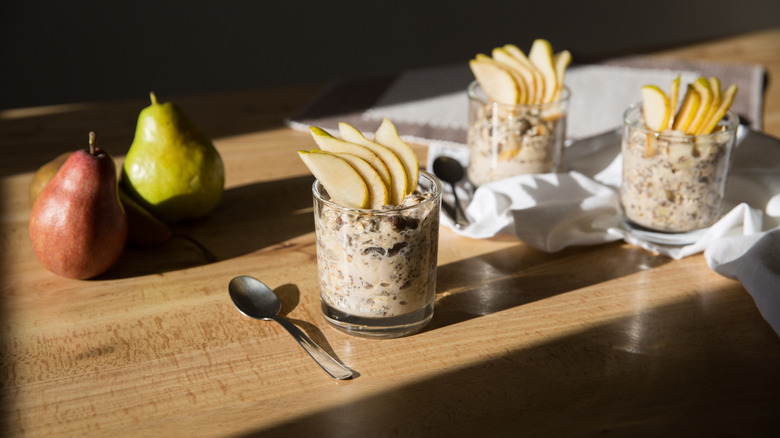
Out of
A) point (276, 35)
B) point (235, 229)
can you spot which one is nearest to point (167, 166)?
point (235, 229)

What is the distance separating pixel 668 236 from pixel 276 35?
88.7 inches

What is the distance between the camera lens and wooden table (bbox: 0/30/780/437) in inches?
25.5

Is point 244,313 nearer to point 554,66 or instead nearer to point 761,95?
point 554,66

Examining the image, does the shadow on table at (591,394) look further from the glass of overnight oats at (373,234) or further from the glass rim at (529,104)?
the glass rim at (529,104)

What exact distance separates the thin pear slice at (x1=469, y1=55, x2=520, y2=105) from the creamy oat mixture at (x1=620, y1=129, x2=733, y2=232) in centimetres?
18

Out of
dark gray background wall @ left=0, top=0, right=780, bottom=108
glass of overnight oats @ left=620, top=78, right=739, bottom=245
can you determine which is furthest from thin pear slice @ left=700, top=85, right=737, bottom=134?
dark gray background wall @ left=0, top=0, right=780, bottom=108

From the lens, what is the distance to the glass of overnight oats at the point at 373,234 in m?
0.72

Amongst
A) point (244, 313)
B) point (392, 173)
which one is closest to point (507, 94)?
point (392, 173)

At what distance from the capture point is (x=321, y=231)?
2.47 ft

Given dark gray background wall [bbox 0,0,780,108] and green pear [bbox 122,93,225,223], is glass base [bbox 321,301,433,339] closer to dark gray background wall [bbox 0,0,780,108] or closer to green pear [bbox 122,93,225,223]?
green pear [bbox 122,93,225,223]

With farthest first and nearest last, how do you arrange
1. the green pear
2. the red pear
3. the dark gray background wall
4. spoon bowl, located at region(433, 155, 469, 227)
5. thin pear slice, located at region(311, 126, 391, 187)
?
the dark gray background wall
spoon bowl, located at region(433, 155, 469, 227)
the green pear
the red pear
thin pear slice, located at region(311, 126, 391, 187)

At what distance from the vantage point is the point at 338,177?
2.36ft

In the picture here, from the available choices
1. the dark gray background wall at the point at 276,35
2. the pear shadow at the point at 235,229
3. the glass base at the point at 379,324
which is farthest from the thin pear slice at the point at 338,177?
the dark gray background wall at the point at 276,35

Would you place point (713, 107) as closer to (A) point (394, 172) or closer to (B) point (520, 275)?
(B) point (520, 275)
